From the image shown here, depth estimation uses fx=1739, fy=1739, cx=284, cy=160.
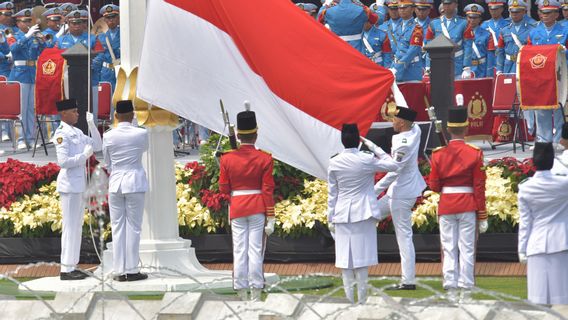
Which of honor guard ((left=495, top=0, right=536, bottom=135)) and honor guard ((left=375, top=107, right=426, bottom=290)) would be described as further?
honor guard ((left=495, top=0, right=536, bottom=135))

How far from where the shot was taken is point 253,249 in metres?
14.0

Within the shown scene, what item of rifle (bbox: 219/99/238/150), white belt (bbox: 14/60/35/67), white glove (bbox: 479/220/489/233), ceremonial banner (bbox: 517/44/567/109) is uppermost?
white belt (bbox: 14/60/35/67)

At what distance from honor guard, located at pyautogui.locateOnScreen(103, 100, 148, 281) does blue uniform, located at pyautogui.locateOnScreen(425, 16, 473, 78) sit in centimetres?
934

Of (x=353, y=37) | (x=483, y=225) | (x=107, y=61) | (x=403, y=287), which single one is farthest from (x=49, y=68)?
(x=483, y=225)

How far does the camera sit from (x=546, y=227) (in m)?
12.4

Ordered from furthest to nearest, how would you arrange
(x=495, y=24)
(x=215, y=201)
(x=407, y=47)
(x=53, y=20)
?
(x=53, y=20) → (x=495, y=24) → (x=407, y=47) → (x=215, y=201)

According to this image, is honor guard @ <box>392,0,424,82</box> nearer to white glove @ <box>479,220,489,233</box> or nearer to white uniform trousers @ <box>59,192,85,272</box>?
white uniform trousers @ <box>59,192,85,272</box>

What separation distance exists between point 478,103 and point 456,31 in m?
2.72

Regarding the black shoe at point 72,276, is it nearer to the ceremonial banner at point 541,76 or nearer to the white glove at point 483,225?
the white glove at point 483,225

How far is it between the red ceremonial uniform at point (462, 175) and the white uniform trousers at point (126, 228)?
8.89ft

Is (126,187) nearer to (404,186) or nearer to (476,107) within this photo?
(404,186)

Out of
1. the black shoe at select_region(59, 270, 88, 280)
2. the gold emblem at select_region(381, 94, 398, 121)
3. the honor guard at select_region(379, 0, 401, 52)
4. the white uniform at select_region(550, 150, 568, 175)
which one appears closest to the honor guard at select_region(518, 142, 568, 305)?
the white uniform at select_region(550, 150, 568, 175)

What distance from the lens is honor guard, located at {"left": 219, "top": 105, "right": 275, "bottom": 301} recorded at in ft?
45.8

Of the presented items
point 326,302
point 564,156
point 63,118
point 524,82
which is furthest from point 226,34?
point 524,82
